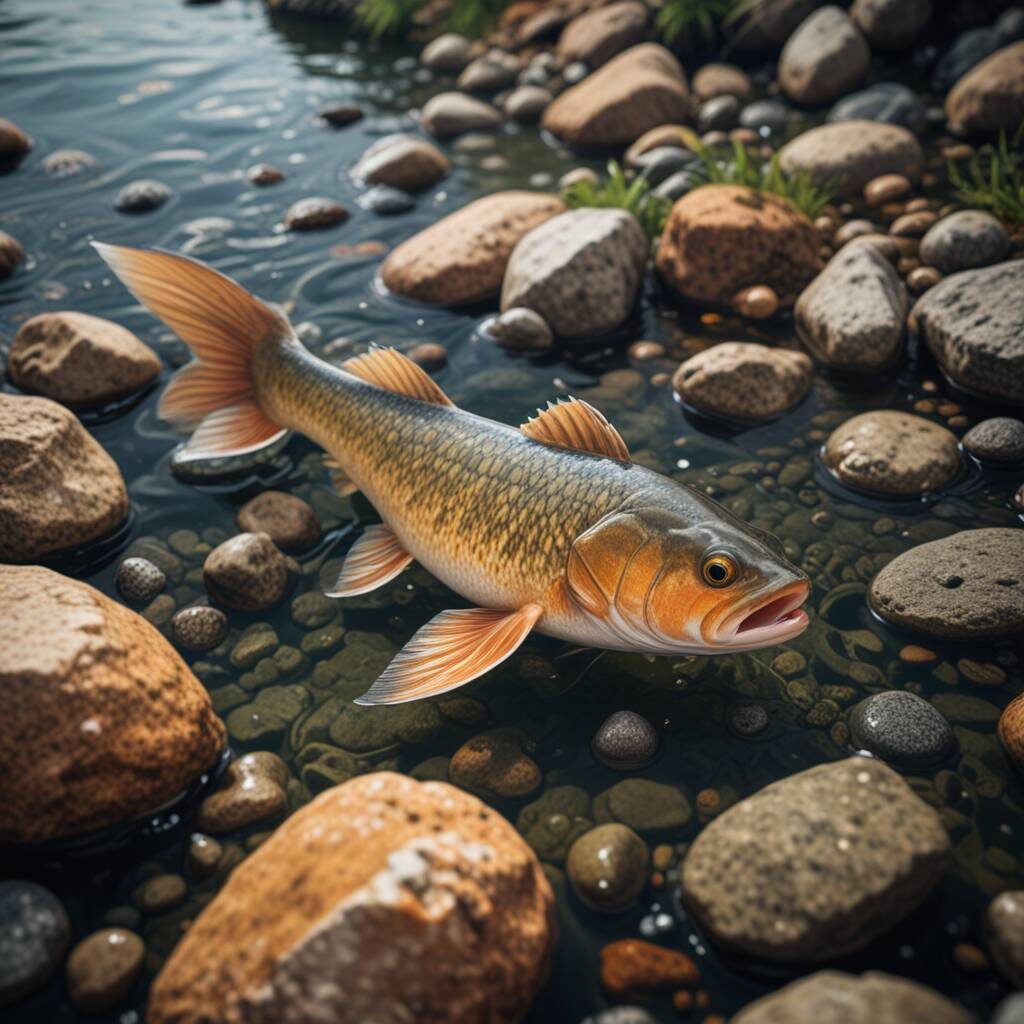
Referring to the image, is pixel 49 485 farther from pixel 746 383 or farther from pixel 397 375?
pixel 746 383

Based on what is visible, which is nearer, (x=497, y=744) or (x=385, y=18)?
(x=497, y=744)

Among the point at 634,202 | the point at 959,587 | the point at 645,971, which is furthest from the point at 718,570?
the point at 634,202

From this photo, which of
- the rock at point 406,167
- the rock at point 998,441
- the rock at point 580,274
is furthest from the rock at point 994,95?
the rock at point 406,167

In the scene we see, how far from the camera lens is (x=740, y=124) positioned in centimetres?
957

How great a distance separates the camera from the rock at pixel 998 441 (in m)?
5.05

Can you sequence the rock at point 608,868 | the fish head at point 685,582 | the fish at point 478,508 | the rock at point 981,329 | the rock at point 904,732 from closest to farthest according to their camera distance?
the rock at point 608,868, the fish head at point 685,582, the fish at point 478,508, the rock at point 904,732, the rock at point 981,329

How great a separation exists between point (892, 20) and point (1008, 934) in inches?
398

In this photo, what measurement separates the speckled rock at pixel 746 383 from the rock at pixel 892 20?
6.48 m

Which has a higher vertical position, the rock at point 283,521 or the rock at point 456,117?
the rock at point 456,117

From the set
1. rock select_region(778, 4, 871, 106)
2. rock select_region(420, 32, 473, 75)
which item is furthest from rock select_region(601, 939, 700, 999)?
rock select_region(420, 32, 473, 75)

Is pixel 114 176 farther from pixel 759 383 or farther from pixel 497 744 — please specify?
pixel 497 744

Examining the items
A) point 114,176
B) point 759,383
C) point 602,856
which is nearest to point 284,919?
point 602,856

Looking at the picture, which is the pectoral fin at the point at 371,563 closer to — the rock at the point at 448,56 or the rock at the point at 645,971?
the rock at the point at 645,971

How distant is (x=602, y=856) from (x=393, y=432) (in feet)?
7.51
